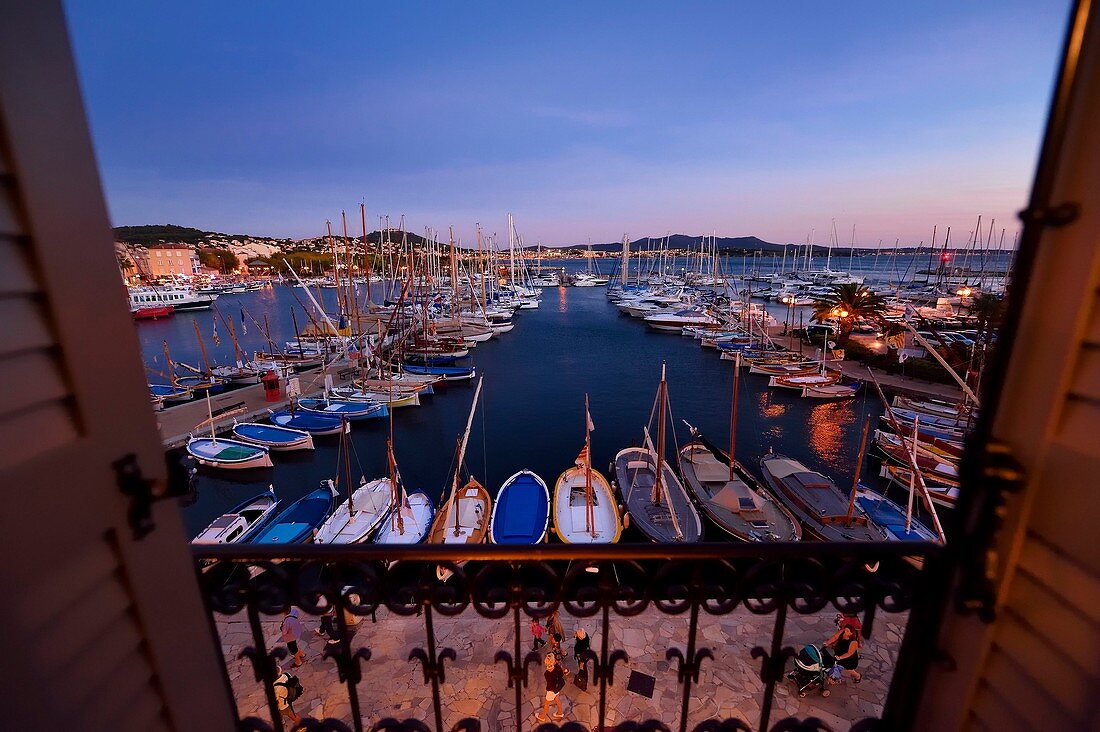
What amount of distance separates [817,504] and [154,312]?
213ft

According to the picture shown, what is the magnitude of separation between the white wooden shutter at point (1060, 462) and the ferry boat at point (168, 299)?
68.6 meters

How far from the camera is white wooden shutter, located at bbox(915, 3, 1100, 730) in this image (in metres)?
1.02

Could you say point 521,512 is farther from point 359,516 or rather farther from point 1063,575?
point 1063,575

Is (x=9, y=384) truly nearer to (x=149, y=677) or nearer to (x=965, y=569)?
(x=149, y=677)

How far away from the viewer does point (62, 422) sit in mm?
1018

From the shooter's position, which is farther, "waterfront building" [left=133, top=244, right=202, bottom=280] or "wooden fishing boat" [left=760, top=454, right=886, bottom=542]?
"waterfront building" [left=133, top=244, right=202, bottom=280]

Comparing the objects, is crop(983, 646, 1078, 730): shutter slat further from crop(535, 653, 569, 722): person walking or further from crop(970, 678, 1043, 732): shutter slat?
crop(535, 653, 569, 722): person walking

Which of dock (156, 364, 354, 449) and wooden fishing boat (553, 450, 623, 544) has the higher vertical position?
wooden fishing boat (553, 450, 623, 544)

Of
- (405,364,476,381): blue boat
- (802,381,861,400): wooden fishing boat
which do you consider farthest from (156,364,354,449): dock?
(802,381,861,400): wooden fishing boat

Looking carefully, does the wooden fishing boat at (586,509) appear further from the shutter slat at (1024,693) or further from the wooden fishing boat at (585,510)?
the shutter slat at (1024,693)

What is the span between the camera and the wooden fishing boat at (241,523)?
10695 mm

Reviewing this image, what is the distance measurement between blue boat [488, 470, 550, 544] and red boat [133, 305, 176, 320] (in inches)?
2220

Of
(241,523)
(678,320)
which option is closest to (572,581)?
(241,523)

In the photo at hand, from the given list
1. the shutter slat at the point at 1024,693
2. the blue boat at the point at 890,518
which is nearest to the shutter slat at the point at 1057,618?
the shutter slat at the point at 1024,693
